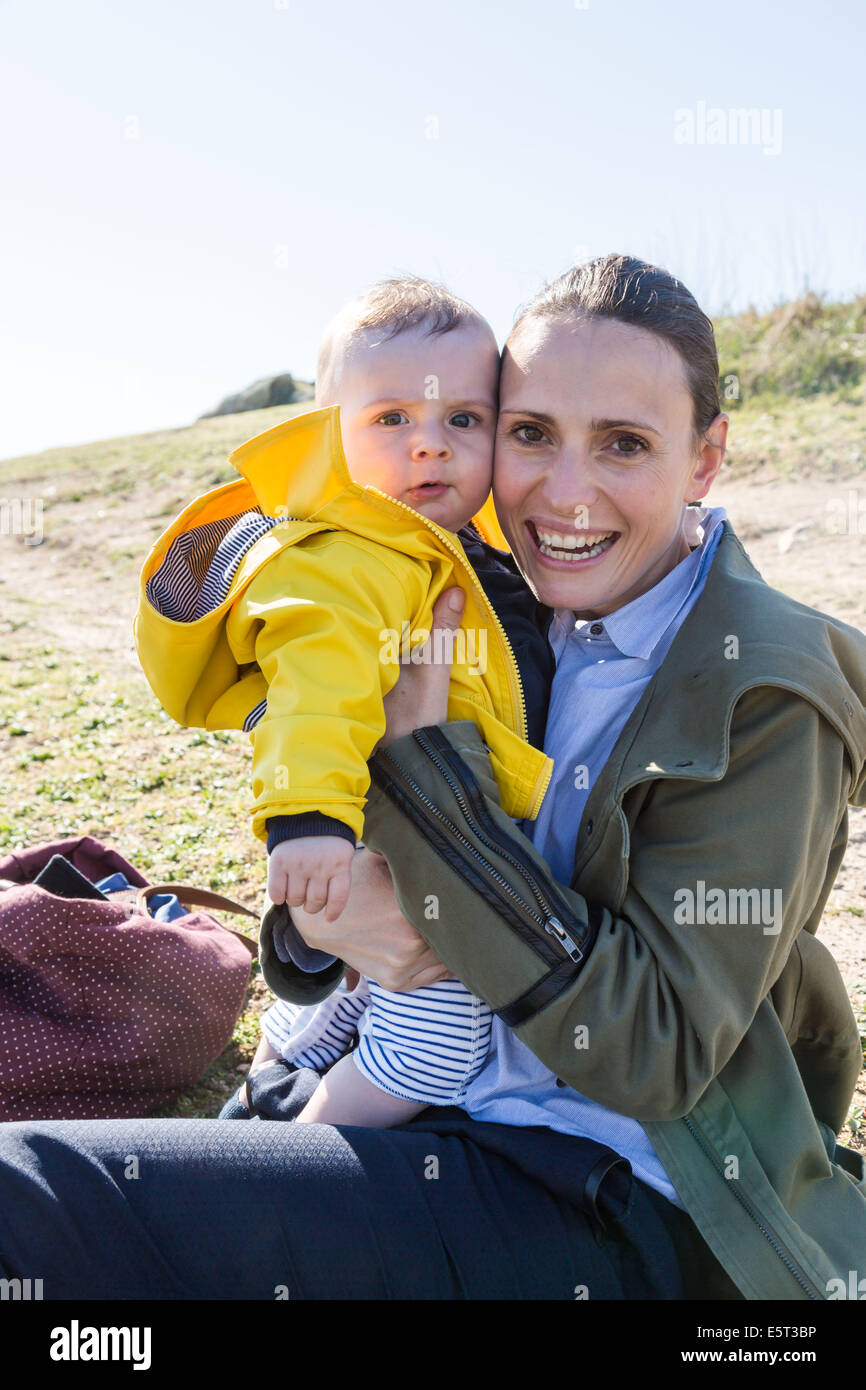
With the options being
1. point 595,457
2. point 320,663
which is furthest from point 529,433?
point 320,663

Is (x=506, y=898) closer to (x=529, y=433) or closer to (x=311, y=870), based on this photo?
(x=311, y=870)

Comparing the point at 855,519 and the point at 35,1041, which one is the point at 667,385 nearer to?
the point at 35,1041

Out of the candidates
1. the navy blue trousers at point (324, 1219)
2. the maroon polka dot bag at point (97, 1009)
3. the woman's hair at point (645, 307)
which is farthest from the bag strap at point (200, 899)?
the woman's hair at point (645, 307)

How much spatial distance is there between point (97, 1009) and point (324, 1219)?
1564 millimetres

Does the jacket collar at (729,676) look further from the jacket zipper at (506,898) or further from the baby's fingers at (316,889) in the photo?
the baby's fingers at (316,889)

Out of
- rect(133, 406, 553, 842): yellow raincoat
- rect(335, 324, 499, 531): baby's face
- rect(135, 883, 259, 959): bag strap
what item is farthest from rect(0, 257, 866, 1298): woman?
rect(135, 883, 259, 959): bag strap

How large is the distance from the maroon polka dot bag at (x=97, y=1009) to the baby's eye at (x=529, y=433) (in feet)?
6.08

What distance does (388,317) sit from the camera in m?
2.31

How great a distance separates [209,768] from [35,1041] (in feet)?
7.78

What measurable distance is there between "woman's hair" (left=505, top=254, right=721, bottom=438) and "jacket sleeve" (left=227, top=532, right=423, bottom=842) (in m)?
0.60

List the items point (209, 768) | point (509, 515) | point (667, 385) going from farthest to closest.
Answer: point (209, 768)
point (509, 515)
point (667, 385)

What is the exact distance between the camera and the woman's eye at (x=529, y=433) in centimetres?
221
